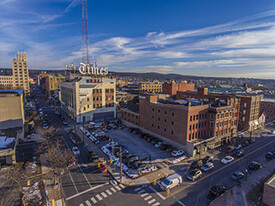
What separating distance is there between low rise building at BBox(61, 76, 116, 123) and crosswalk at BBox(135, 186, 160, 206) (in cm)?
5163

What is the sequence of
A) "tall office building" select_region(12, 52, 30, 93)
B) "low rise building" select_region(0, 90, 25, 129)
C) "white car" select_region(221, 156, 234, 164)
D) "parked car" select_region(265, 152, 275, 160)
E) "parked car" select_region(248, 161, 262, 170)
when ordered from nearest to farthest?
"parked car" select_region(248, 161, 262, 170)
"white car" select_region(221, 156, 234, 164)
"parked car" select_region(265, 152, 275, 160)
"low rise building" select_region(0, 90, 25, 129)
"tall office building" select_region(12, 52, 30, 93)

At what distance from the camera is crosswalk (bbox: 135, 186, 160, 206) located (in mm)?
27884

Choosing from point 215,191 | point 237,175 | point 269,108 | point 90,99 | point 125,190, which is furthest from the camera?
point 269,108

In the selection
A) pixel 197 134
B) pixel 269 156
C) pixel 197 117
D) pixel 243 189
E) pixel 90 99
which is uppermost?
pixel 90 99

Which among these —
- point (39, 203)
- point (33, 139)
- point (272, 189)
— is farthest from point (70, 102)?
point (272, 189)

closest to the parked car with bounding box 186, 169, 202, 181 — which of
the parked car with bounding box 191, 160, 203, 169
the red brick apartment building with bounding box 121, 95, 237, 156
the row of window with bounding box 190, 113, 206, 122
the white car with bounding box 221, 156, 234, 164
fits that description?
the parked car with bounding box 191, 160, 203, 169

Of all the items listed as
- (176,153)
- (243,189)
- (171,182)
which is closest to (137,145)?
(176,153)

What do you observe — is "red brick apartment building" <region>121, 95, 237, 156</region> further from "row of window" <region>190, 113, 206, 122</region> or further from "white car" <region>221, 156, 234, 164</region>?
"white car" <region>221, 156, 234, 164</region>

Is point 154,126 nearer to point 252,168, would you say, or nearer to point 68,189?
point 252,168

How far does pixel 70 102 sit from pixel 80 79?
15625 millimetres

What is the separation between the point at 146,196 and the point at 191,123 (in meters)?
24.6

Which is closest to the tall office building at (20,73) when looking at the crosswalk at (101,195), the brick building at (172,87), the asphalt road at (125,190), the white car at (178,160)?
the brick building at (172,87)

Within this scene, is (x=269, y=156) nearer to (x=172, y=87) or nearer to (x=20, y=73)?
(x=172, y=87)

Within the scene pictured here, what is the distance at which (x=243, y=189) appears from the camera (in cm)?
3238
